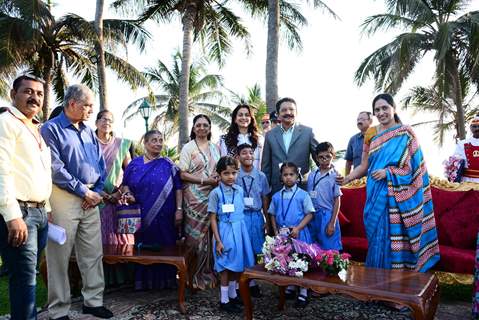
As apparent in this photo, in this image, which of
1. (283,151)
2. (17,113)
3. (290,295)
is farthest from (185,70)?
(17,113)

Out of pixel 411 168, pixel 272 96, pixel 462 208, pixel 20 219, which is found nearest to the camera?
pixel 20 219

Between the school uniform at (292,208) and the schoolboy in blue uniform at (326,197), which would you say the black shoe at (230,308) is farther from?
the schoolboy in blue uniform at (326,197)

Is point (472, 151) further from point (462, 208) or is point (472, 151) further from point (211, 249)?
point (211, 249)

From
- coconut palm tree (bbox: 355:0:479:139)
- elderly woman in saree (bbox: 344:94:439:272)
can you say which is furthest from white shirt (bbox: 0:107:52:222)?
coconut palm tree (bbox: 355:0:479:139)

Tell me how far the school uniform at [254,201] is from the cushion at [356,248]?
4.01ft

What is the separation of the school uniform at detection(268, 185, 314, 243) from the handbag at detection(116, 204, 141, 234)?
57.7 inches

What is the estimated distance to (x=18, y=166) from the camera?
9.46ft

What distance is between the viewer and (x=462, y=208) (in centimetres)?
478

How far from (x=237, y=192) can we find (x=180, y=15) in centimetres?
1143

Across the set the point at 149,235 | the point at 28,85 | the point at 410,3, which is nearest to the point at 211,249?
the point at 149,235

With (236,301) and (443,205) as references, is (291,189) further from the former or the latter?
(443,205)

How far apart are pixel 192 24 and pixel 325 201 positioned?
10809 millimetres

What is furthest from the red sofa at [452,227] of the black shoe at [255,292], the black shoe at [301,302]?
the black shoe at [255,292]

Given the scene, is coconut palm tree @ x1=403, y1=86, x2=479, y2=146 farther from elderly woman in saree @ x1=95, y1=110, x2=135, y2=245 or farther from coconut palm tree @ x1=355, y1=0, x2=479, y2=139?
elderly woman in saree @ x1=95, y1=110, x2=135, y2=245
